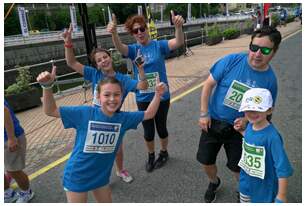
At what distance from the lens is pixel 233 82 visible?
2.73 metres

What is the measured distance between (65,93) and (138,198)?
623 cm

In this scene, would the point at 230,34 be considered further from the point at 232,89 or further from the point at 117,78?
the point at 232,89

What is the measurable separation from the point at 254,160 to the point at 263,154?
106mm

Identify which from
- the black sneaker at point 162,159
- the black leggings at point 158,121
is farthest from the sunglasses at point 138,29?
the black sneaker at point 162,159

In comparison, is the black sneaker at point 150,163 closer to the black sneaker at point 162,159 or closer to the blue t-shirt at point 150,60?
the black sneaker at point 162,159

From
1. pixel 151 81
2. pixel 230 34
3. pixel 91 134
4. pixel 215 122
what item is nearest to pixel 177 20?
pixel 151 81

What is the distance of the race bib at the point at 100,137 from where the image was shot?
2.43 meters

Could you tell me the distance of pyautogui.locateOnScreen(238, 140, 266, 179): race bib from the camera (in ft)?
7.40

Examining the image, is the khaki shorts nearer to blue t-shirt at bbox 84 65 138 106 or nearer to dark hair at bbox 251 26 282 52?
blue t-shirt at bbox 84 65 138 106

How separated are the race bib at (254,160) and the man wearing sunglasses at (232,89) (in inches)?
11.7

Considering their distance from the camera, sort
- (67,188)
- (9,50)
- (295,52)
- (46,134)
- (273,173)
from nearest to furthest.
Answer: (273,173)
(67,188)
(46,134)
(295,52)
(9,50)

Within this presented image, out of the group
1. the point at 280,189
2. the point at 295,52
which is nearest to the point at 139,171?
the point at 280,189

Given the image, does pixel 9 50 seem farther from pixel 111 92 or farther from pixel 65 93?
pixel 111 92

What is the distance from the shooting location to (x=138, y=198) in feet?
11.2
